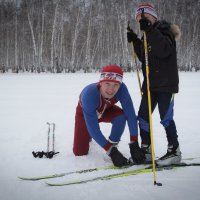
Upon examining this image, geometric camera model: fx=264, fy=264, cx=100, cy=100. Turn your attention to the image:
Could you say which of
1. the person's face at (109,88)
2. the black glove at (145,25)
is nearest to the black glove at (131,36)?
the black glove at (145,25)

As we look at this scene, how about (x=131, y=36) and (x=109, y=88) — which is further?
(x=131, y=36)

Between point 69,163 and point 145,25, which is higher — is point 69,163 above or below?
below

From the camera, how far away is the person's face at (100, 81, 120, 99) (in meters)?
3.22

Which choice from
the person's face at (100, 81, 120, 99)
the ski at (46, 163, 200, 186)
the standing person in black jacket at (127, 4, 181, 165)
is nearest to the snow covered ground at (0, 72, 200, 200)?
the ski at (46, 163, 200, 186)

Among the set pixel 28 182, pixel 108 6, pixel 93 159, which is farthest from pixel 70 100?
pixel 108 6

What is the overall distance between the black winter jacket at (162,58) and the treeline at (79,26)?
19143 mm

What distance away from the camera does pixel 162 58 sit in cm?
326

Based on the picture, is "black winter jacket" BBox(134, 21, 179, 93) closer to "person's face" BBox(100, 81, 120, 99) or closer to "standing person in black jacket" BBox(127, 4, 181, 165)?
"standing person in black jacket" BBox(127, 4, 181, 165)

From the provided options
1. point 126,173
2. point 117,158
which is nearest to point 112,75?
point 117,158

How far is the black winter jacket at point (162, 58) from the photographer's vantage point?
3057 millimetres

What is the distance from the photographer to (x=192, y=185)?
9.30 ft

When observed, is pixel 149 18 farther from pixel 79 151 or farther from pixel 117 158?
pixel 79 151

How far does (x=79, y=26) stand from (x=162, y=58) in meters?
25.8

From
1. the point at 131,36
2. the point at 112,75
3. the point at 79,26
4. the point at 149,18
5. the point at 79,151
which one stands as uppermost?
the point at 79,26
